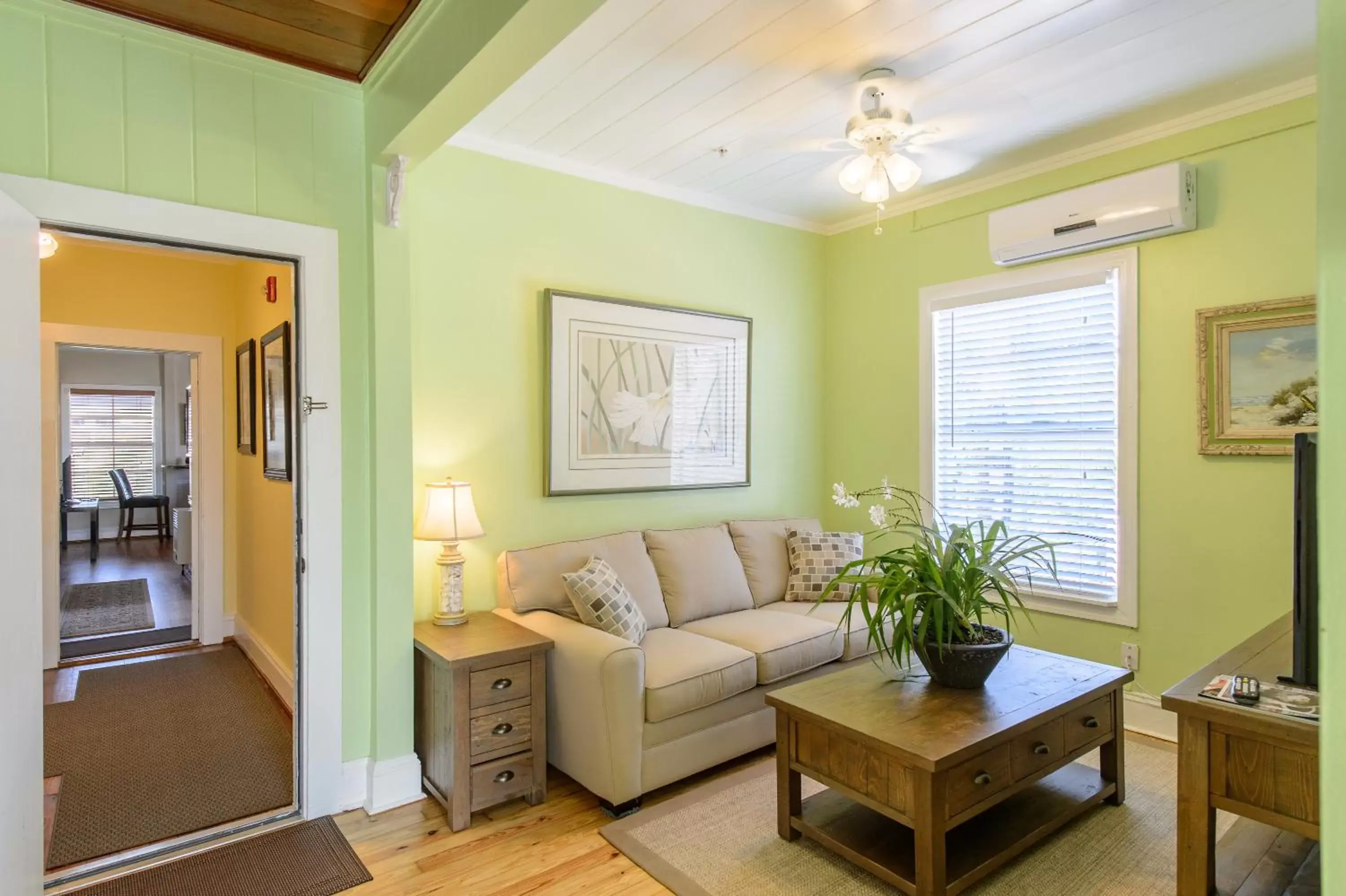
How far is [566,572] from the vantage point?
334cm

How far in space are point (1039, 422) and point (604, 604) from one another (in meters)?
2.34

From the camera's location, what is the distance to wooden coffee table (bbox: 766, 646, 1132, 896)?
210 centimetres

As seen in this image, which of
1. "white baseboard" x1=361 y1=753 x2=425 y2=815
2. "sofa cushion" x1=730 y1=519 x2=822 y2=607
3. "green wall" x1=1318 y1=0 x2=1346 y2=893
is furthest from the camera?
"sofa cushion" x1=730 y1=519 x2=822 y2=607

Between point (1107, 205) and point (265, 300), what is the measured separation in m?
4.23

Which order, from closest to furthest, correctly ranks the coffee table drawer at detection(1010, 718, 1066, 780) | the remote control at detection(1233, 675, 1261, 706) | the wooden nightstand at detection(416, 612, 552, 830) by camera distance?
1. the remote control at detection(1233, 675, 1261, 706)
2. the coffee table drawer at detection(1010, 718, 1066, 780)
3. the wooden nightstand at detection(416, 612, 552, 830)

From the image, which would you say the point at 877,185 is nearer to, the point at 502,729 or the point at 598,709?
the point at 598,709

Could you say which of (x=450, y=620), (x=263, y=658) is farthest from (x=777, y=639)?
(x=263, y=658)

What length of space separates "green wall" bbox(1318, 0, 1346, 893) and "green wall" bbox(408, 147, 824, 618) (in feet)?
9.00

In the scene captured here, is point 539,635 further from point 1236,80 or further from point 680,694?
point 1236,80

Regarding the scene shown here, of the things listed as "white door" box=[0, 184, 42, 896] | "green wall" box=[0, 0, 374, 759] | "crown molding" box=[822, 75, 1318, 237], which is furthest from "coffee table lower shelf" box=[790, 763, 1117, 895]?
"crown molding" box=[822, 75, 1318, 237]

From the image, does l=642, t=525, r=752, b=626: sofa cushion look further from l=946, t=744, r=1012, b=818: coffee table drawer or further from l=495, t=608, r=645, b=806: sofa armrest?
l=946, t=744, r=1012, b=818: coffee table drawer

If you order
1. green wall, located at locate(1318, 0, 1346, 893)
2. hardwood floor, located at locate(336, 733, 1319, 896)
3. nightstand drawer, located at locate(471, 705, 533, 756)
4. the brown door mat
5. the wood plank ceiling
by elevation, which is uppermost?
the wood plank ceiling

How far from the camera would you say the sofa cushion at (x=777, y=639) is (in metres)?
3.13

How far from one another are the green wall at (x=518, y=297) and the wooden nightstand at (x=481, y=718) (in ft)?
1.65
